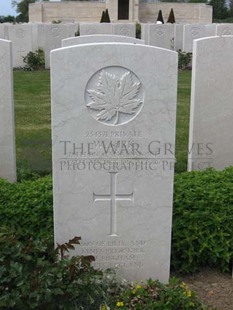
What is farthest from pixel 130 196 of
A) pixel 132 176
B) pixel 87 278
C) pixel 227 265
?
pixel 227 265

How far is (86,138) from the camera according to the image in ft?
11.0

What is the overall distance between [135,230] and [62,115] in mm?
911

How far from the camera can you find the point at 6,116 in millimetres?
5117

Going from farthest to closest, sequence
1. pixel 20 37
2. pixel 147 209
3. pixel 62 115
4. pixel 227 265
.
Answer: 1. pixel 20 37
2. pixel 227 265
3. pixel 147 209
4. pixel 62 115

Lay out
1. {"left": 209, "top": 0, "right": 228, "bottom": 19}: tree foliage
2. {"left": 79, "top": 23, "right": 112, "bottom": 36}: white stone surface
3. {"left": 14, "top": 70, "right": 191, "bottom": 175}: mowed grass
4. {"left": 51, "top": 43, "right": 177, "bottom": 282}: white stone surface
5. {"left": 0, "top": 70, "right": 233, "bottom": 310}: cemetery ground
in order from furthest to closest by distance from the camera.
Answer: {"left": 209, "top": 0, "right": 228, "bottom": 19}: tree foliage
{"left": 79, "top": 23, "right": 112, "bottom": 36}: white stone surface
{"left": 14, "top": 70, "right": 191, "bottom": 175}: mowed grass
{"left": 0, "top": 70, "right": 233, "bottom": 310}: cemetery ground
{"left": 51, "top": 43, "right": 177, "bottom": 282}: white stone surface

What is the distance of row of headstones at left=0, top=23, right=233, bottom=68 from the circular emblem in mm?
14425

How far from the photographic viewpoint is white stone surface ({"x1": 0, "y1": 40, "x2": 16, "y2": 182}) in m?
4.98

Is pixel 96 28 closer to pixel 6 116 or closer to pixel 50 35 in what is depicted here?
pixel 50 35

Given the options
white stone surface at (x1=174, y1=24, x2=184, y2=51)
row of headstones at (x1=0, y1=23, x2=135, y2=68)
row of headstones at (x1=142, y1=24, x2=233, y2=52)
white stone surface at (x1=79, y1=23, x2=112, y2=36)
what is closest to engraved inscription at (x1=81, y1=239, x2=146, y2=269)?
row of headstones at (x1=0, y1=23, x2=135, y2=68)

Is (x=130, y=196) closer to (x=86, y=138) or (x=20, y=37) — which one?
(x=86, y=138)

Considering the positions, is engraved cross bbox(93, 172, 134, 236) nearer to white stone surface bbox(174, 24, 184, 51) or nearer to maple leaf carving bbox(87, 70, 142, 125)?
maple leaf carving bbox(87, 70, 142, 125)

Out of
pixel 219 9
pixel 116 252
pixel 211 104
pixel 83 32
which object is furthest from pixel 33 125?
pixel 219 9

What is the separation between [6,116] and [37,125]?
3.57 m

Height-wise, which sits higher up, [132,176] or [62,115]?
[62,115]
